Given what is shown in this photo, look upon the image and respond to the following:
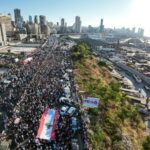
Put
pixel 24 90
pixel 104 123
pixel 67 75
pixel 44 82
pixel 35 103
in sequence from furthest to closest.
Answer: pixel 67 75, pixel 44 82, pixel 24 90, pixel 35 103, pixel 104 123

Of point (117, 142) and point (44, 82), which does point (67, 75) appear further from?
point (117, 142)

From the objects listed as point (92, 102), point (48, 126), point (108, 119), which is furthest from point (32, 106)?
point (108, 119)

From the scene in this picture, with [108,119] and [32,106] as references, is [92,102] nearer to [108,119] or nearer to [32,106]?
[108,119]

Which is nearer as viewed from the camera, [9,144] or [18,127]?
[9,144]

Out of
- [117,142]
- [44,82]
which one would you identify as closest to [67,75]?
[44,82]

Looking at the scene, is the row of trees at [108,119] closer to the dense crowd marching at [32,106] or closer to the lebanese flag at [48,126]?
the dense crowd marching at [32,106]

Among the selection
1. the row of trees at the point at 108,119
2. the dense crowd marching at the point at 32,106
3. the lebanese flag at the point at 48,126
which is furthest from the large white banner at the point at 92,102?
the lebanese flag at the point at 48,126

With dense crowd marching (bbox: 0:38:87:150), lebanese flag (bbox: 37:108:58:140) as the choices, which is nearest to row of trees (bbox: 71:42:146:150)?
dense crowd marching (bbox: 0:38:87:150)

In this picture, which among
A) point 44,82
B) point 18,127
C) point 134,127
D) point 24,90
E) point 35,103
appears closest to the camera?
point 18,127
